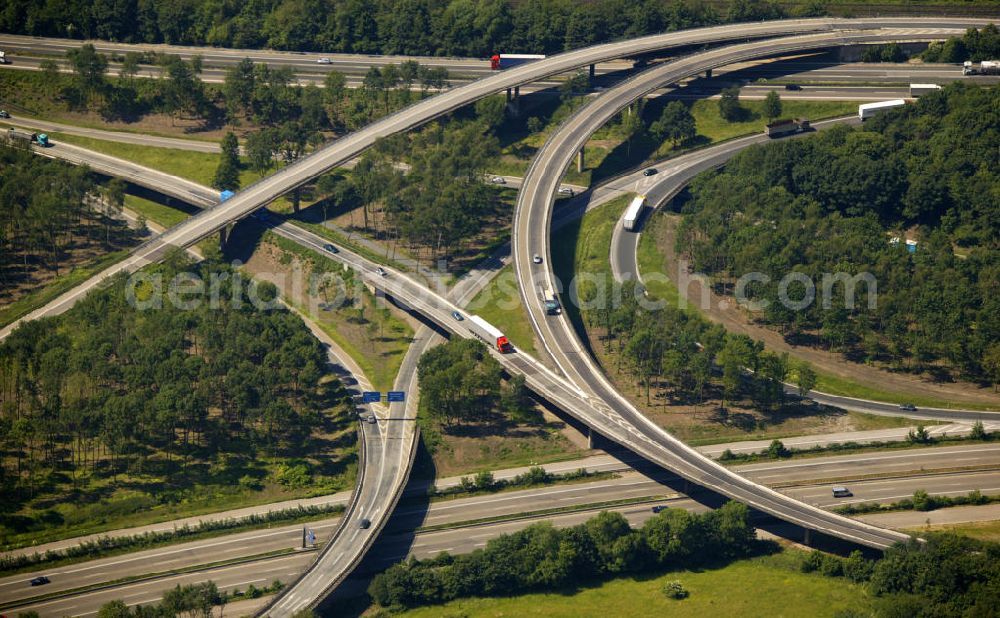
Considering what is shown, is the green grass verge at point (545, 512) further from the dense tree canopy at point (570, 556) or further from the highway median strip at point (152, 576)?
the highway median strip at point (152, 576)

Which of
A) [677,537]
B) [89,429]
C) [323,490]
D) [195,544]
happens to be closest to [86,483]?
[89,429]

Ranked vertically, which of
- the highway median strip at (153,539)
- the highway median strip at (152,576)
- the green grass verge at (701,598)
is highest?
the highway median strip at (153,539)

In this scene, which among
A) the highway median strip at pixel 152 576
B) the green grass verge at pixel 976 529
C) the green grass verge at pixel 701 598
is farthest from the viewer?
the green grass verge at pixel 976 529

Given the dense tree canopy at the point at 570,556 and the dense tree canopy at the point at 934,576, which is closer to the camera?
the dense tree canopy at the point at 934,576

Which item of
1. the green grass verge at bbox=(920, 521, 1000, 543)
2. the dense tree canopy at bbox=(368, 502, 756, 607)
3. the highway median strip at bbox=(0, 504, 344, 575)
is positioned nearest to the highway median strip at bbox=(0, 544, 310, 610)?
the highway median strip at bbox=(0, 504, 344, 575)

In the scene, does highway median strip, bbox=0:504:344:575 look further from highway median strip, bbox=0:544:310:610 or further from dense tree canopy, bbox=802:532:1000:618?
dense tree canopy, bbox=802:532:1000:618

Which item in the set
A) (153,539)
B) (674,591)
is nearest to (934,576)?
(674,591)

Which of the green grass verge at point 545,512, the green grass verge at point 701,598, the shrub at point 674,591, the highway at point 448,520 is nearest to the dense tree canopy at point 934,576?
the green grass verge at point 701,598
